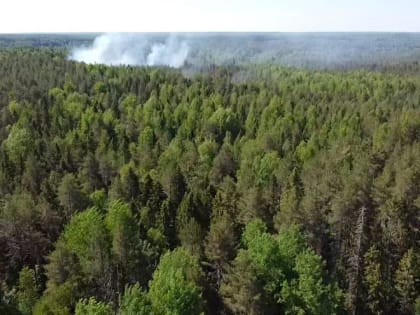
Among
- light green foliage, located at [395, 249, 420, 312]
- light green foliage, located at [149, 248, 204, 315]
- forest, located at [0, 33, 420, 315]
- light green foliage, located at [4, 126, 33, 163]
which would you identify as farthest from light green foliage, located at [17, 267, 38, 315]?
light green foliage, located at [4, 126, 33, 163]

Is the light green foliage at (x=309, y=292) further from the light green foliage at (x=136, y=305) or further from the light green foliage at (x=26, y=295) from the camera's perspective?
the light green foliage at (x=26, y=295)

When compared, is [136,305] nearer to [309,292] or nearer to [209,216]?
[309,292]

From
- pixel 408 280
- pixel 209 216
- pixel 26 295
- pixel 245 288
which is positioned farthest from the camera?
pixel 209 216

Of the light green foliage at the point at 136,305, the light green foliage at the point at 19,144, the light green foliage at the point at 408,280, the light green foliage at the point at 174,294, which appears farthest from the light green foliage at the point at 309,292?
the light green foliage at the point at 19,144

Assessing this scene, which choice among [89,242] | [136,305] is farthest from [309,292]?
[89,242]

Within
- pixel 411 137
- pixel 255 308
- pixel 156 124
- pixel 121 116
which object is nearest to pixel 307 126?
pixel 411 137

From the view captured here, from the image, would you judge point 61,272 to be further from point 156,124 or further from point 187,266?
point 156,124

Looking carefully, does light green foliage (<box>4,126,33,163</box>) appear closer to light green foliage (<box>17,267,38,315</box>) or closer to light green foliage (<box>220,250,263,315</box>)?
light green foliage (<box>17,267,38,315</box>)

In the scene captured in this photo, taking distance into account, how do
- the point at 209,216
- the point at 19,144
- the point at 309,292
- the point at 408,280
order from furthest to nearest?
the point at 19,144, the point at 209,216, the point at 408,280, the point at 309,292
